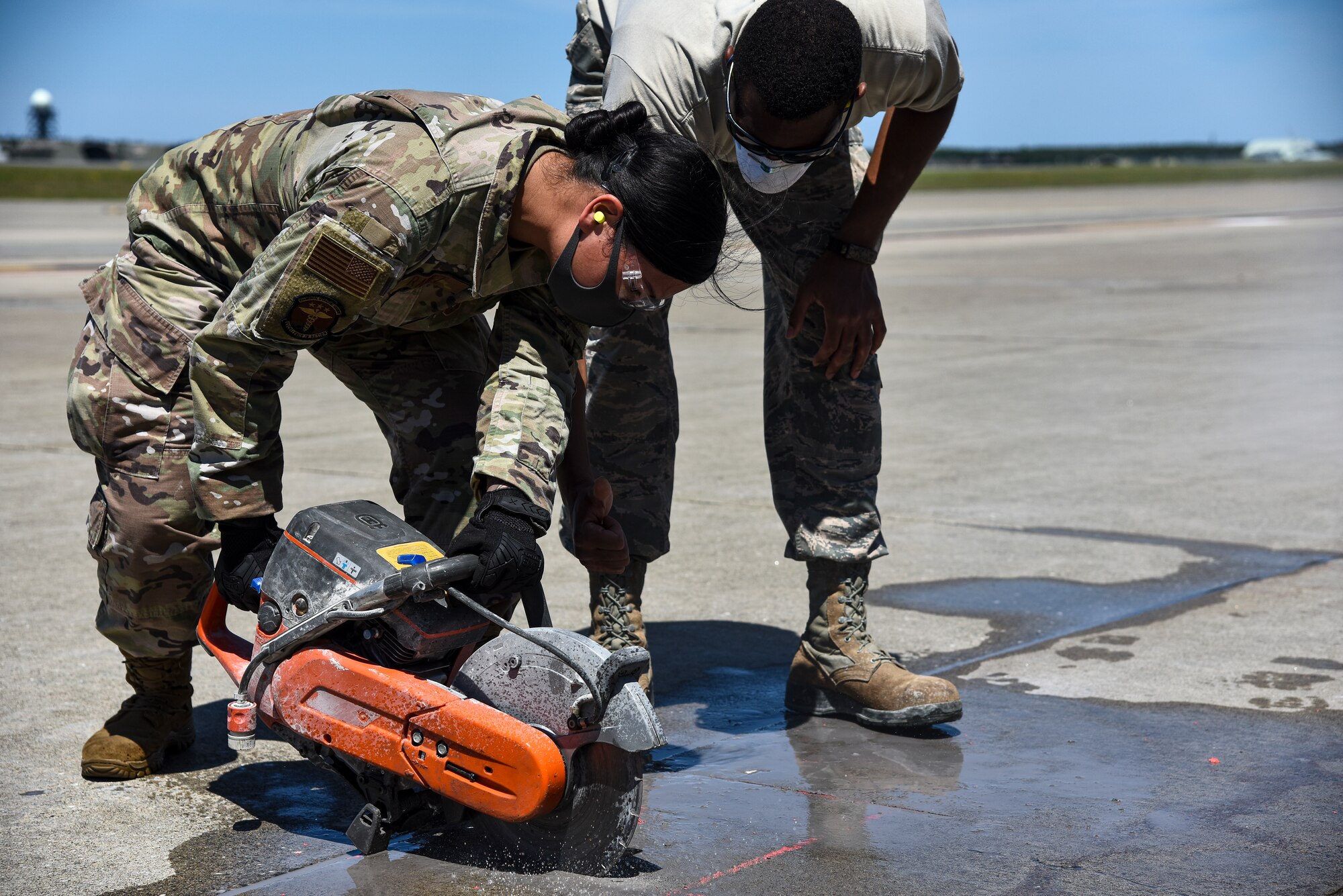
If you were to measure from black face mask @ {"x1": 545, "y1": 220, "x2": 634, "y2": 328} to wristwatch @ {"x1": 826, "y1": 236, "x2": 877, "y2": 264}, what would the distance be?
932mm

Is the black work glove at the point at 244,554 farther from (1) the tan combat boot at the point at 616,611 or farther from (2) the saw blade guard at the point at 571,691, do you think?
(1) the tan combat boot at the point at 616,611

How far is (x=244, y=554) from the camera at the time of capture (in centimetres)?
265

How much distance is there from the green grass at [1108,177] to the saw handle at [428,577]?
5146cm

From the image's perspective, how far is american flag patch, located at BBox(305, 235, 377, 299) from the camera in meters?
2.42

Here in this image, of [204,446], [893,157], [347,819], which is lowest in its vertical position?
[347,819]

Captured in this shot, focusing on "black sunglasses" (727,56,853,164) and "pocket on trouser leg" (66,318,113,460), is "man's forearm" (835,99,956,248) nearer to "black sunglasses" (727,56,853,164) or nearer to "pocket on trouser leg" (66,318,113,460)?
"black sunglasses" (727,56,853,164)

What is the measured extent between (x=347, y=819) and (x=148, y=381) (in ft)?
3.02

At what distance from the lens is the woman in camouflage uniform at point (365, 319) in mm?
2477

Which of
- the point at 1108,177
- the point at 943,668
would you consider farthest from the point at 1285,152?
the point at 943,668

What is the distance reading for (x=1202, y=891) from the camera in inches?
95.8

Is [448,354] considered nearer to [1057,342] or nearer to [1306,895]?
[1306,895]

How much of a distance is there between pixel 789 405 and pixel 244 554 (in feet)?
4.61

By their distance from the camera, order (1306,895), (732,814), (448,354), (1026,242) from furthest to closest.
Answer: (1026,242)
(448,354)
(732,814)
(1306,895)


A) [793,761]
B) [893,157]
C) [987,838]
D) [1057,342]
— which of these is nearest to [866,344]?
[893,157]
